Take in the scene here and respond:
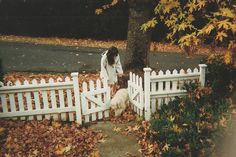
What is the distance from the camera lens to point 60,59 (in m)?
14.2

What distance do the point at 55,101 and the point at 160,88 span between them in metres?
2.40

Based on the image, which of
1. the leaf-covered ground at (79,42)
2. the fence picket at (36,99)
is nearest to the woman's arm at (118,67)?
the fence picket at (36,99)

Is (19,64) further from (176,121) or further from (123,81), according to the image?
(176,121)

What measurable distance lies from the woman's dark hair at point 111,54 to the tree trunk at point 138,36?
0.66 meters

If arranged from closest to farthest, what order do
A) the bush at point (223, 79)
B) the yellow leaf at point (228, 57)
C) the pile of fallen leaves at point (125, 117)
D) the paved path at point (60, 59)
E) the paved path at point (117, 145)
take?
the yellow leaf at point (228, 57), the paved path at point (117, 145), the bush at point (223, 79), the pile of fallen leaves at point (125, 117), the paved path at point (60, 59)

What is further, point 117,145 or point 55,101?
point 55,101

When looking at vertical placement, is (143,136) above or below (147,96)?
below

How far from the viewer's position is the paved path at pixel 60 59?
12758mm

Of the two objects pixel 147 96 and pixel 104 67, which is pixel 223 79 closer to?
pixel 147 96

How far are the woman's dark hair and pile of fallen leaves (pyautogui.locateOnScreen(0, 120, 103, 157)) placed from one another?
208cm

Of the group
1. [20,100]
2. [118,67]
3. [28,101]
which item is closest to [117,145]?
[28,101]

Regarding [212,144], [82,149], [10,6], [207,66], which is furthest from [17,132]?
[10,6]

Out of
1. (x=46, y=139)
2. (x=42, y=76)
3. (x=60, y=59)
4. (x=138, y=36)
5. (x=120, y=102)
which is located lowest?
(x=46, y=139)

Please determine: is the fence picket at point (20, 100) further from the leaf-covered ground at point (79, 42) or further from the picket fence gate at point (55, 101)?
the leaf-covered ground at point (79, 42)
